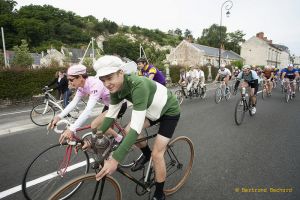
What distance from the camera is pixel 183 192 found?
3.55 metres

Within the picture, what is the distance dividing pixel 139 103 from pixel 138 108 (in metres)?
0.06

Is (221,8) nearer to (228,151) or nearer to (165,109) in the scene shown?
(228,151)

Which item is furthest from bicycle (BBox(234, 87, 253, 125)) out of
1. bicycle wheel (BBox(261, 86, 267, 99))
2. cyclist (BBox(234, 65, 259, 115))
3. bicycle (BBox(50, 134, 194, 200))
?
bicycle wheel (BBox(261, 86, 267, 99))

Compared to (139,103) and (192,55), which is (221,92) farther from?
(192,55)

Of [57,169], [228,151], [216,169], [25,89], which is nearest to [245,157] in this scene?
[228,151]

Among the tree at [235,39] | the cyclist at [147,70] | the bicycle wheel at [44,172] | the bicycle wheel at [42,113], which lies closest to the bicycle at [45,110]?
the bicycle wheel at [42,113]

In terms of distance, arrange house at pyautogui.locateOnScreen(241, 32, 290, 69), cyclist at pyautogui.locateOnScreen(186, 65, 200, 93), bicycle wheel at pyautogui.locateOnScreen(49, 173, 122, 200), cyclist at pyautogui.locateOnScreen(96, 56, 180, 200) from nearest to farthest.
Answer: bicycle wheel at pyautogui.locateOnScreen(49, 173, 122, 200), cyclist at pyautogui.locateOnScreen(96, 56, 180, 200), cyclist at pyautogui.locateOnScreen(186, 65, 200, 93), house at pyautogui.locateOnScreen(241, 32, 290, 69)

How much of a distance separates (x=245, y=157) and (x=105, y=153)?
364 cm

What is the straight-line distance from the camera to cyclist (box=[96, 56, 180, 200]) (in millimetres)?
2286

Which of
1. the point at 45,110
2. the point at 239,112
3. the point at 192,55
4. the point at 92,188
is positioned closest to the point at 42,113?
the point at 45,110

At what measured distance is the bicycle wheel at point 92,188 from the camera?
210 centimetres

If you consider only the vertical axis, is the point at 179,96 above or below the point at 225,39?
below

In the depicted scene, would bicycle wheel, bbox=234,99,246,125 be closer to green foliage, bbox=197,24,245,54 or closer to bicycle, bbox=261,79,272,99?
bicycle, bbox=261,79,272,99

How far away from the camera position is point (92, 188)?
2.39 metres
